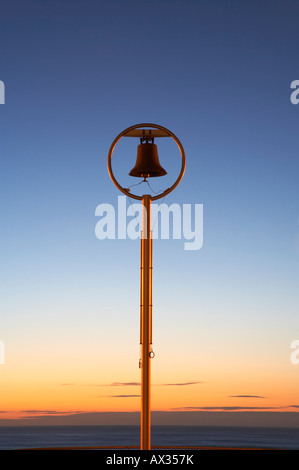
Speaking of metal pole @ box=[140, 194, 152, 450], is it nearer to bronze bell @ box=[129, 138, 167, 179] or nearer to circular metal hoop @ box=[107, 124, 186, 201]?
circular metal hoop @ box=[107, 124, 186, 201]

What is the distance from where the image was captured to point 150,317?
6.19 m

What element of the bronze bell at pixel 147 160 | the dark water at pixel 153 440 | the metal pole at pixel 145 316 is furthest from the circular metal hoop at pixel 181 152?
the dark water at pixel 153 440

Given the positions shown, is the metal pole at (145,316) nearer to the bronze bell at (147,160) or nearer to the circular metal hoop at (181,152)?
the circular metal hoop at (181,152)

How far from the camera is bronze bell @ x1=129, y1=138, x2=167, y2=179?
7094mm

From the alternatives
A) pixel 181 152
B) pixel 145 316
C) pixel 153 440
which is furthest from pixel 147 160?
pixel 153 440

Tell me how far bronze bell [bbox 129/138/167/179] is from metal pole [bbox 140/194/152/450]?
793 millimetres

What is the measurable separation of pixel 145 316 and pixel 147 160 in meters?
1.73

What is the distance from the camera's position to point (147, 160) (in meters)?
7.12

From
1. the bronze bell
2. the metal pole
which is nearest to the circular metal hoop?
the metal pole

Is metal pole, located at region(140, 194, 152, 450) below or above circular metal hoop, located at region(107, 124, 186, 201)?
below
